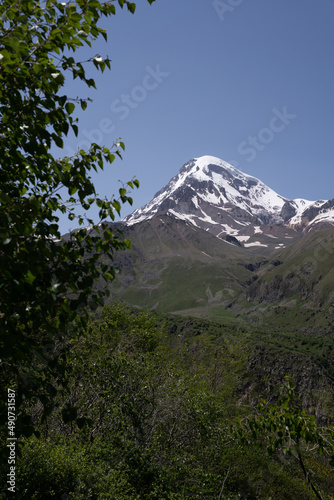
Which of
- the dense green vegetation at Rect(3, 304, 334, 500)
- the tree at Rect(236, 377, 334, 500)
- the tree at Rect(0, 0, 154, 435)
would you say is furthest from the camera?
→ the dense green vegetation at Rect(3, 304, 334, 500)

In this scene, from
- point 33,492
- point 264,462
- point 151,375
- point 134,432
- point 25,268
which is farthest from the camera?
point 264,462

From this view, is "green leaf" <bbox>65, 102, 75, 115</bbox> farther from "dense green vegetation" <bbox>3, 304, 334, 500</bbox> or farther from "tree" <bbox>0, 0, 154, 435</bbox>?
"dense green vegetation" <bbox>3, 304, 334, 500</bbox>

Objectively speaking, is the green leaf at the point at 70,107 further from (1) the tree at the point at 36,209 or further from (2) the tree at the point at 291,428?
(2) the tree at the point at 291,428

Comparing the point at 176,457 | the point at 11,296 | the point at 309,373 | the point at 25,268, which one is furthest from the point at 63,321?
the point at 309,373

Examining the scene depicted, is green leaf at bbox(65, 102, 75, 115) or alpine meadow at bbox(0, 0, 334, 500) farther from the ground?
green leaf at bbox(65, 102, 75, 115)

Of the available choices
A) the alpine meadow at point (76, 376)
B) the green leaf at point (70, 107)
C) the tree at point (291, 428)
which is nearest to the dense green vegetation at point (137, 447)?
the alpine meadow at point (76, 376)

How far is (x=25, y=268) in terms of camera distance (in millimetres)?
3918

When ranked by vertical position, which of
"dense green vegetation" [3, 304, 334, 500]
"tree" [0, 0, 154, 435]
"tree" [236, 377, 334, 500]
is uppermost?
"tree" [0, 0, 154, 435]

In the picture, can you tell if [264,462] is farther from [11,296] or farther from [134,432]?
[11,296]

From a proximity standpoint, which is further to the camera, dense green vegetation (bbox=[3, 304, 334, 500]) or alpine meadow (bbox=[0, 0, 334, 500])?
dense green vegetation (bbox=[3, 304, 334, 500])

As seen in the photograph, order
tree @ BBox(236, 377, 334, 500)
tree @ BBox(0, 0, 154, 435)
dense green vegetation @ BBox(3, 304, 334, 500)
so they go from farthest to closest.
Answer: dense green vegetation @ BBox(3, 304, 334, 500) < tree @ BBox(236, 377, 334, 500) < tree @ BBox(0, 0, 154, 435)

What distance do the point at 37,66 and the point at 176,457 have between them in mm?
15050

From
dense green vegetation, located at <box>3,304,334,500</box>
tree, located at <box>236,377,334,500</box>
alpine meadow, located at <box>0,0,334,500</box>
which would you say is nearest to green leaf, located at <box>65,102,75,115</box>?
alpine meadow, located at <box>0,0,334,500</box>

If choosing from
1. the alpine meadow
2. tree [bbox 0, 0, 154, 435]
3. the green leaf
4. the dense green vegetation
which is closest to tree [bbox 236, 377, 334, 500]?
the alpine meadow
